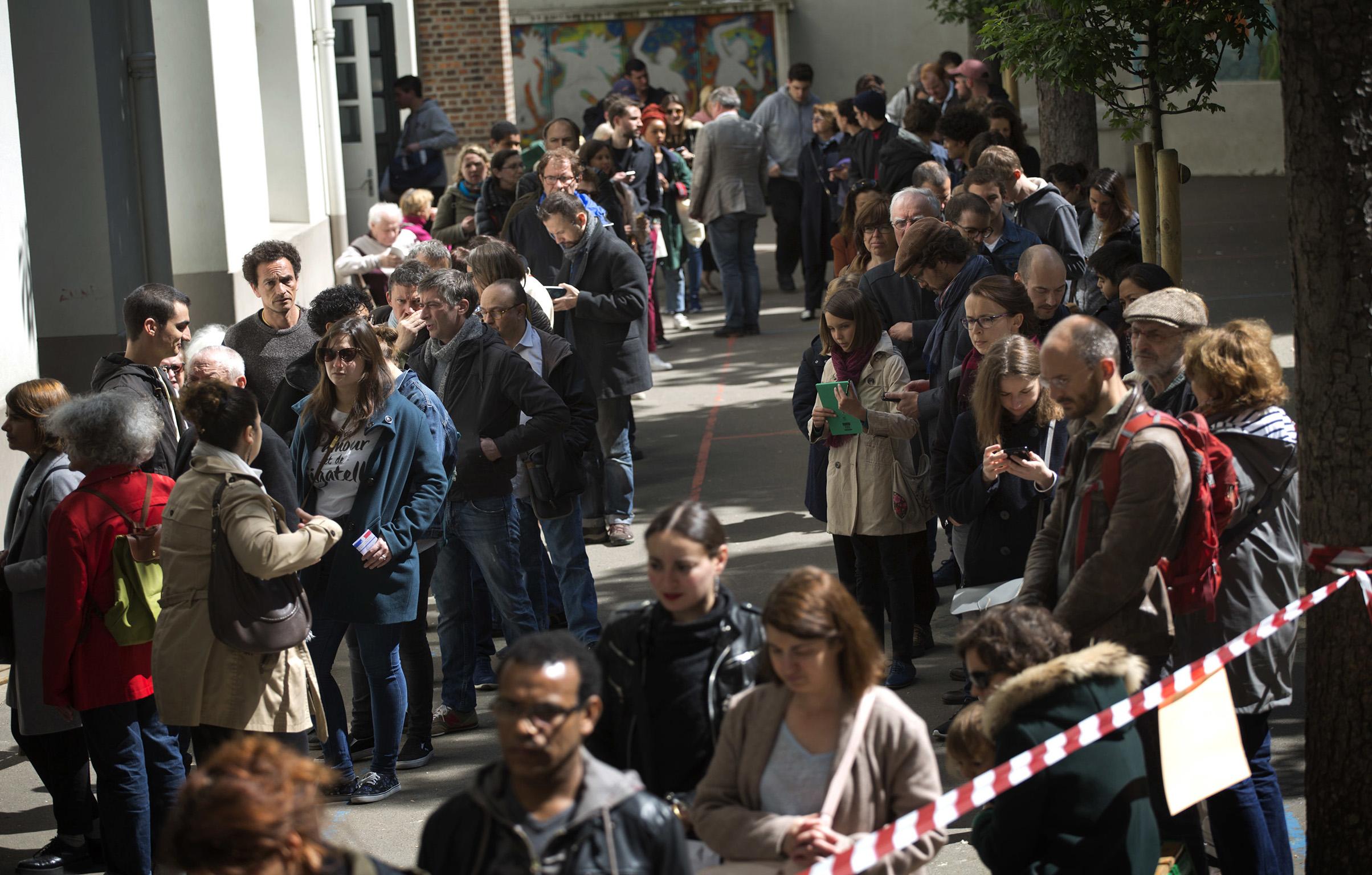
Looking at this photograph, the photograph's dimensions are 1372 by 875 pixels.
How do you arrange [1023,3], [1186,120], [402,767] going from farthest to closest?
[1186,120] < [1023,3] < [402,767]

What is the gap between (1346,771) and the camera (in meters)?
4.38

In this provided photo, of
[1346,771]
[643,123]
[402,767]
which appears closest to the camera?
[1346,771]

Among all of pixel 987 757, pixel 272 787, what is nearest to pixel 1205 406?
pixel 987 757

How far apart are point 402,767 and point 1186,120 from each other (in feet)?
79.8

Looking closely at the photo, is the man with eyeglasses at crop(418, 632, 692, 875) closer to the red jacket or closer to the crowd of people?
the crowd of people

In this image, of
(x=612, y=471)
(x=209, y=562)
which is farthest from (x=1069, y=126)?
(x=209, y=562)

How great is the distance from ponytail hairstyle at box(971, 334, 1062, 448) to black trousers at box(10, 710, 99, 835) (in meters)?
3.35

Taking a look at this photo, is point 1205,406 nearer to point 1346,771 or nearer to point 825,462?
point 1346,771

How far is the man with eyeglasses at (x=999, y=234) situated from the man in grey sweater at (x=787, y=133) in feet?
26.9

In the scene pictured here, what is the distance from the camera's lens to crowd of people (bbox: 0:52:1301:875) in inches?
132

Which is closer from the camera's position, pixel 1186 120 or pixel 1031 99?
pixel 1186 120

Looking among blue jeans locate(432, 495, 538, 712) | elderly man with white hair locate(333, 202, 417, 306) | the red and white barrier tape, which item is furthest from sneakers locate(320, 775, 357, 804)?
elderly man with white hair locate(333, 202, 417, 306)

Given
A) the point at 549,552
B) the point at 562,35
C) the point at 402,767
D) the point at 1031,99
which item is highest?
the point at 562,35

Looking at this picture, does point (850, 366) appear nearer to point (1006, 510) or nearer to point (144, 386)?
point (1006, 510)
